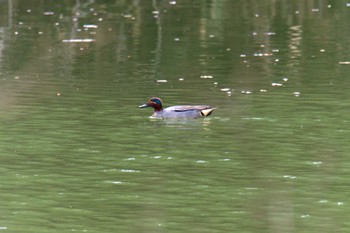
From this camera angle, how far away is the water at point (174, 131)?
1420cm

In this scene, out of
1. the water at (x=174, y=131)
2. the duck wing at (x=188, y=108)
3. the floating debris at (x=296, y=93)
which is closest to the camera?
the water at (x=174, y=131)

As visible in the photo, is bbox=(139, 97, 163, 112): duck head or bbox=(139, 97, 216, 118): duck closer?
bbox=(139, 97, 216, 118): duck

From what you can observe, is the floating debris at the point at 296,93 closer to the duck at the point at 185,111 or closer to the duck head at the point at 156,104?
the duck at the point at 185,111

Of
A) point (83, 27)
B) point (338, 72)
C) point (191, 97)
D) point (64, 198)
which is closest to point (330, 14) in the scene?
point (83, 27)

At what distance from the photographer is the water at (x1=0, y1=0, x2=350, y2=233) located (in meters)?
14.2

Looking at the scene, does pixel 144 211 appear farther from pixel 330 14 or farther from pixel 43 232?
pixel 330 14

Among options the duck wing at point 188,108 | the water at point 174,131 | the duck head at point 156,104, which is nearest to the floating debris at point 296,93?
the water at point 174,131

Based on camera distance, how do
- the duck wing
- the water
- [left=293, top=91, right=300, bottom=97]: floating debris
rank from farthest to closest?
[left=293, top=91, right=300, bottom=97]: floating debris
the duck wing
the water

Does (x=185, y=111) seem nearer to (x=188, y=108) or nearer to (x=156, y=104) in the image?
(x=188, y=108)

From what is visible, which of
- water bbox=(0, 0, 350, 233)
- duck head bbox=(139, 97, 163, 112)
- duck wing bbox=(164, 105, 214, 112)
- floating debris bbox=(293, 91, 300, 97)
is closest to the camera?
water bbox=(0, 0, 350, 233)

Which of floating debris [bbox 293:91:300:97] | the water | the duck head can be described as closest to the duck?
the duck head

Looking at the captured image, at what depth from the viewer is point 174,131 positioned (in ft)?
67.4

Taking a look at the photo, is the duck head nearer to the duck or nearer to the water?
the duck

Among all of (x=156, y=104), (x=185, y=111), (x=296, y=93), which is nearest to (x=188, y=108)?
(x=185, y=111)
